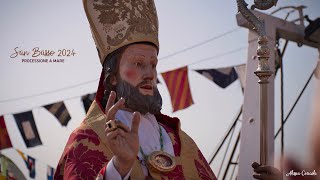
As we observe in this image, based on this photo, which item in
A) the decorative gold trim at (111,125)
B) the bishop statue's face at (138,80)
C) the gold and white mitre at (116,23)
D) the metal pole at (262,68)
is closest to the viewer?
the decorative gold trim at (111,125)

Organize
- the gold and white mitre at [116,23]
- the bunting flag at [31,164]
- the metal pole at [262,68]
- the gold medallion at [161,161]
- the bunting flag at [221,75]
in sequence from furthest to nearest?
the bunting flag at [31,164]
the bunting flag at [221,75]
the gold and white mitre at [116,23]
the metal pole at [262,68]
the gold medallion at [161,161]

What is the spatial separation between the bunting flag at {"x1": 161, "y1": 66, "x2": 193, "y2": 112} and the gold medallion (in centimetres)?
552

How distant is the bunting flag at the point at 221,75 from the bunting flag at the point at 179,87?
341 millimetres

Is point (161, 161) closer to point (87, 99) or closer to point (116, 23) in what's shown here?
point (116, 23)

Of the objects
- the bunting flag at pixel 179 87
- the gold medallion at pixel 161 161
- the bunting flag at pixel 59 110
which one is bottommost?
the gold medallion at pixel 161 161

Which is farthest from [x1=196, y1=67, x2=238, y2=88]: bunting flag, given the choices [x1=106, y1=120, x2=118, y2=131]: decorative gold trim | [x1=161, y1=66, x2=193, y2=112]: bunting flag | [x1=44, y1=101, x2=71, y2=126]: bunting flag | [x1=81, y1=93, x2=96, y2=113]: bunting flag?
[x1=106, y1=120, x2=118, y2=131]: decorative gold trim

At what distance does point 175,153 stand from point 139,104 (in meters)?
0.42

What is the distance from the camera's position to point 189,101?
29.1 feet

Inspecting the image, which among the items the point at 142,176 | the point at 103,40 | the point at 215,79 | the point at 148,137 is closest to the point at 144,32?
the point at 103,40

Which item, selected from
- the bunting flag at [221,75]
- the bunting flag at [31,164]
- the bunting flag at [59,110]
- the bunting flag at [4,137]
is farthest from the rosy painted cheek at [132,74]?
the bunting flag at [31,164]

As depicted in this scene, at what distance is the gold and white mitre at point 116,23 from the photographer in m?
3.28

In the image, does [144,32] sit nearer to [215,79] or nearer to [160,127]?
[160,127]

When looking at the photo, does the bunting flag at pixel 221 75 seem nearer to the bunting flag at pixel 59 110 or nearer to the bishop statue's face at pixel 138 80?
the bunting flag at pixel 59 110

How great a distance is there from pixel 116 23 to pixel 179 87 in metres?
5.35
